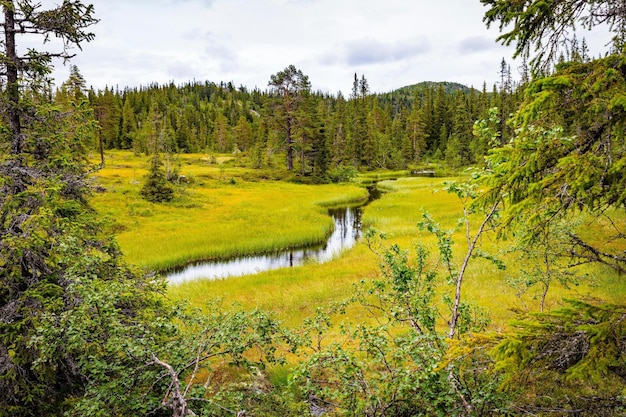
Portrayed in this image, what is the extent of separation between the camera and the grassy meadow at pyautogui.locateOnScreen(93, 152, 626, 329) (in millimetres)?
12930

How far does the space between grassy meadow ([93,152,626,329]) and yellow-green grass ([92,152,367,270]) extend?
64mm

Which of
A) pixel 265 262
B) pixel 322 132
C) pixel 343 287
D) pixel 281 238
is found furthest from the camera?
pixel 322 132

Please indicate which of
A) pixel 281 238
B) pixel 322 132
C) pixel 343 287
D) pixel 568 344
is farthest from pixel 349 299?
pixel 322 132

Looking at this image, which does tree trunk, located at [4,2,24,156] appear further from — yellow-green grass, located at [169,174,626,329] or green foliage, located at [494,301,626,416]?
green foliage, located at [494,301,626,416]

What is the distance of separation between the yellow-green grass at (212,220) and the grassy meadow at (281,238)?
64 millimetres

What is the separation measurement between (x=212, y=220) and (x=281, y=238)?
7.13 metres

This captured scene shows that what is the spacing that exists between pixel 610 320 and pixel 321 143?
57.8 meters

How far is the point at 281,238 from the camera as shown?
2481cm

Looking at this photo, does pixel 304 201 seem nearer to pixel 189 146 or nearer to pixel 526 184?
pixel 526 184

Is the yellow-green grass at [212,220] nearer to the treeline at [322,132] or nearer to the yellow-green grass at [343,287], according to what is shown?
the yellow-green grass at [343,287]

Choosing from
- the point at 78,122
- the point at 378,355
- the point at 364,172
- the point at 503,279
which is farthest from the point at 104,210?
the point at 364,172

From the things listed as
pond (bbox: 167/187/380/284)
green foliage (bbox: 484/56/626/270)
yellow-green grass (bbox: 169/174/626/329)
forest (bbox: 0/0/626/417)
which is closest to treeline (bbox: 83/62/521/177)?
pond (bbox: 167/187/380/284)

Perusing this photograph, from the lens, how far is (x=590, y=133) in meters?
3.57

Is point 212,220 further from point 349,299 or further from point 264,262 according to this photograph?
point 349,299
